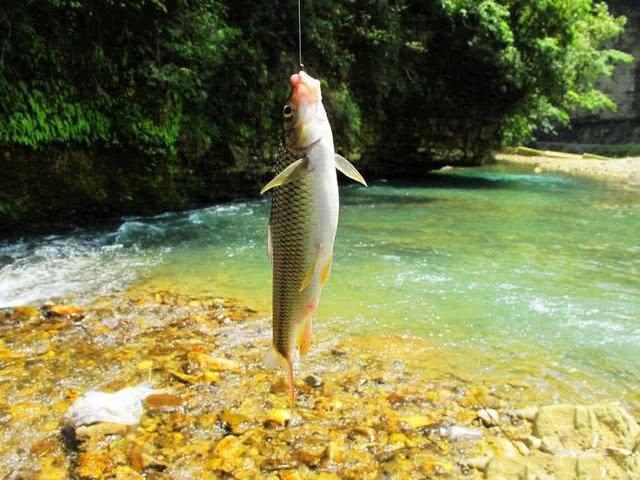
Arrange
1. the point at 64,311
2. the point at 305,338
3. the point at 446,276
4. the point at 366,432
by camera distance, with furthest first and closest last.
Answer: the point at 446,276 < the point at 64,311 < the point at 366,432 < the point at 305,338

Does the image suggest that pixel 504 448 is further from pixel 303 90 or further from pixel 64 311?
pixel 64 311

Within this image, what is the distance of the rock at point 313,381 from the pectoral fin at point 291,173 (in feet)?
8.84

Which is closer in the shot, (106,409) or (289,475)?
(289,475)

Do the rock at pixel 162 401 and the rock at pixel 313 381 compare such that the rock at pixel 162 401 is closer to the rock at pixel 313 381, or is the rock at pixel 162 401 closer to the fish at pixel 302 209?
the rock at pixel 313 381

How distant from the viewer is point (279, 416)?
3.94 meters

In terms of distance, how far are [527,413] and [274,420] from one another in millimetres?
1814

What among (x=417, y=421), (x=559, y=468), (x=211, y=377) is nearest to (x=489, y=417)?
(x=417, y=421)

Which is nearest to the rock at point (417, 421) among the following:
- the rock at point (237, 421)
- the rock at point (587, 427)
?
the rock at point (587, 427)

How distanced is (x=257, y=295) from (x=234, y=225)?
463 centimetres

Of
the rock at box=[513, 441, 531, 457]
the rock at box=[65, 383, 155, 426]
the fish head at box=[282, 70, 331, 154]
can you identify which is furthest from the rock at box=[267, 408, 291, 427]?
the fish head at box=[282, 70, 331, 154]

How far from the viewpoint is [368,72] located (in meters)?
17.6

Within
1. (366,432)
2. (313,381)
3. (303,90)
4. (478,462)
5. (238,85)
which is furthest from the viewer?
(238,85)

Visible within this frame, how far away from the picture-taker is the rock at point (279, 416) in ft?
12.7

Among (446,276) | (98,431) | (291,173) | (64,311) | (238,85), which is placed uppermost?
(238,85)
